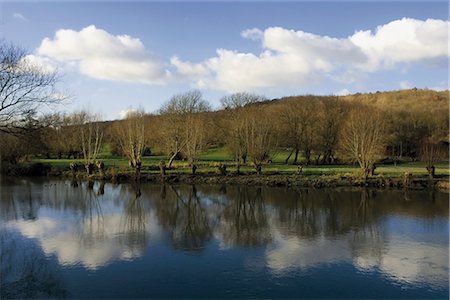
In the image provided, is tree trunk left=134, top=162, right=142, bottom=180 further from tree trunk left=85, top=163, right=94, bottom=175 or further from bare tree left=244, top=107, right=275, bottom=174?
bare tree left=244, top=107, right=275, bottom=174

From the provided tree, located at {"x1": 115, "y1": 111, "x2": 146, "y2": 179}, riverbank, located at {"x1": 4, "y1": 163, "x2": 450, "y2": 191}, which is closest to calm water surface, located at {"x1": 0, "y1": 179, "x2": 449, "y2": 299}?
riverbank, located at {"x1": 4, "y1": 163, "x2": 450, "y2": 191}

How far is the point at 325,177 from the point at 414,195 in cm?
717

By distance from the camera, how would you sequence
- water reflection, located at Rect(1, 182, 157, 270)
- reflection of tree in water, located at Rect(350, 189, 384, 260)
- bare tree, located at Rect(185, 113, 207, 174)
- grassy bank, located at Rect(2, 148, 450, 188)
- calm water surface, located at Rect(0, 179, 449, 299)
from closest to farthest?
1. calm water surface, located at Rect(0, 179, 449, 299)
2. water reflection, located at Rect(1, 182, 157, 270)
3. reflection of tree in water, located at Rect(350, 189, 384, 260)
4. grassy bank, located at Rect(2, 148, 450, 188)
5. bare tree, located at Rect(185, 113, 207, 174)

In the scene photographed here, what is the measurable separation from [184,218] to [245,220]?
277 cm

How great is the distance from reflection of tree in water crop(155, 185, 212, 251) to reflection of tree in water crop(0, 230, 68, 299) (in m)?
4.22

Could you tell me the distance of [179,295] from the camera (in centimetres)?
963

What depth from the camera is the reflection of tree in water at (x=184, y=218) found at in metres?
14.8

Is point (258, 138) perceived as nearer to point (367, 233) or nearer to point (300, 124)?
point (300, 124)

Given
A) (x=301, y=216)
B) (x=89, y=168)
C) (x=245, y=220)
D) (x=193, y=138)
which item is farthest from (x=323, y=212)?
(x=89, y=168)

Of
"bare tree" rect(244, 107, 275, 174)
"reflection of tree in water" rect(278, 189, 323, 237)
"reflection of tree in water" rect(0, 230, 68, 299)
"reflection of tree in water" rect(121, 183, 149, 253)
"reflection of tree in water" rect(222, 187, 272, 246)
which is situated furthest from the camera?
"bare tree" rect(244, 107, 275, 174)

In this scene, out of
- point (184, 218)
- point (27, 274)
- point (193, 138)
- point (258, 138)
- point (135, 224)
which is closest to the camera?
point (27, 274)

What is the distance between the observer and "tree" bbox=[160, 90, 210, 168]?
38.9 m

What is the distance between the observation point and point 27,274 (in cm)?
1108

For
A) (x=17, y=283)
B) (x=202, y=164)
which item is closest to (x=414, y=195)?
(x=202, y=164)
